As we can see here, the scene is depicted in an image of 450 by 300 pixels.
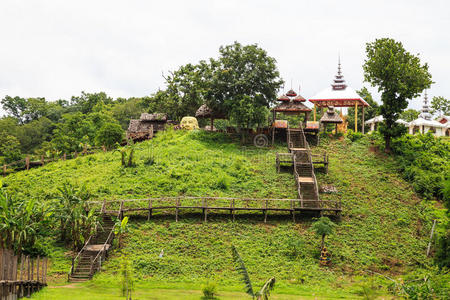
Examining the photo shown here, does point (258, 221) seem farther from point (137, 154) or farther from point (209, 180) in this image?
point (137, 154)

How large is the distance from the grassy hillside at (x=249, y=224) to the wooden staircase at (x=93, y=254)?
62cm

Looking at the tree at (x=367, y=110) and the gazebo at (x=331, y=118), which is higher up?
the tree at (x=367, y=110)

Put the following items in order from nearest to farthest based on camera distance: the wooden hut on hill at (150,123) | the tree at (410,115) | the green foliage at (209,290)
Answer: the green foliage at (209,290) < the wooden hut on hill at (150,123) < the tree at (410,115)

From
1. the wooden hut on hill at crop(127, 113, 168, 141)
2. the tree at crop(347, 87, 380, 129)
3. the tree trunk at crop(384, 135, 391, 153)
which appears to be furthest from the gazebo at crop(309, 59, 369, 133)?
the wooden hut on hill at crop(127, 113, 168, 141)

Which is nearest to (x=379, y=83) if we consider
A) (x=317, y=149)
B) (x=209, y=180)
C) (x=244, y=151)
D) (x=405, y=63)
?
(x=405, y=63)

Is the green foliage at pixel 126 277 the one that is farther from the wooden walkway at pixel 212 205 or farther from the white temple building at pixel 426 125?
the white temple building at pixel 426 125

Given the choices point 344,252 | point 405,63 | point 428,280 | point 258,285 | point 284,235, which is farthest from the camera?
point 405,63

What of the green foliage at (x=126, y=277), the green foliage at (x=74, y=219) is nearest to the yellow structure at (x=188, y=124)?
the green foliage at (x=74, y=219)

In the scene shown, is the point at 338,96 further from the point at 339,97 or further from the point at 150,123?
the point at 150,123

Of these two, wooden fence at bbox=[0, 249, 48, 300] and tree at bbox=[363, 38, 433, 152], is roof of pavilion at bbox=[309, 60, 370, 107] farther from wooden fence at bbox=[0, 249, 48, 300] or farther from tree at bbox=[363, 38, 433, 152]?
wooden fence at bbox=[0, 249, 48, 300]

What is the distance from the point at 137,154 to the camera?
37188 mm

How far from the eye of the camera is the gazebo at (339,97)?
144 ft

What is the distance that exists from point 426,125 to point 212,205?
104 feet

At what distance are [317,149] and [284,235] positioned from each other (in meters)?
14.4
